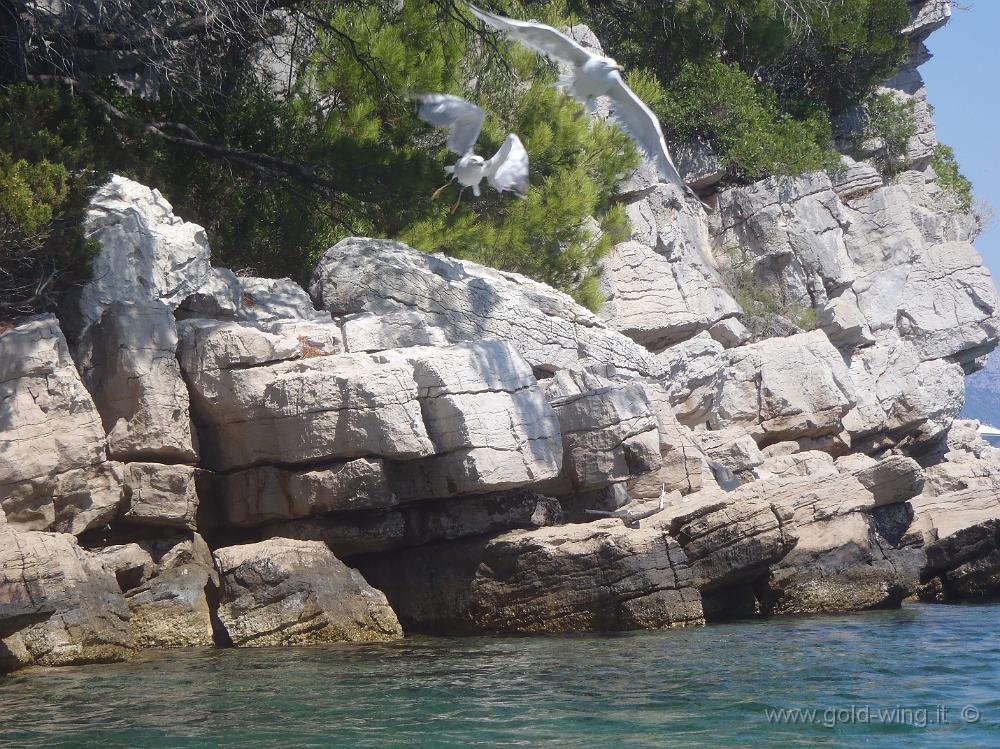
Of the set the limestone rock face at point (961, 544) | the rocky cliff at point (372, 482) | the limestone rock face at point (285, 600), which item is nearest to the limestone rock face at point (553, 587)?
the rocky cliff at point (372, 482)

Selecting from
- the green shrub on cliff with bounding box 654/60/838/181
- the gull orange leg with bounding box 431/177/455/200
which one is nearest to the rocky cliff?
the gull orange leg with bounding box 431/177/455/200

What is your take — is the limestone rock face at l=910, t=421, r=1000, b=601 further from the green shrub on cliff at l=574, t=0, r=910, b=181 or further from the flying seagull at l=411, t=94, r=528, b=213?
the green shrub on cliff at l=574, t=0, r=910, b=181

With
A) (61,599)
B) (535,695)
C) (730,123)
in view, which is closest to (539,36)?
(535,695)

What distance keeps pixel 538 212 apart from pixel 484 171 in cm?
326

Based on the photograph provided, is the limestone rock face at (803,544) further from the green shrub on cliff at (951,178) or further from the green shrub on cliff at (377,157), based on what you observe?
the green shrub on cliff at (951,178)

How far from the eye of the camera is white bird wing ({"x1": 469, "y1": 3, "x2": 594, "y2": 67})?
818 centimetres

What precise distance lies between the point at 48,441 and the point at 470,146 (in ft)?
15.5

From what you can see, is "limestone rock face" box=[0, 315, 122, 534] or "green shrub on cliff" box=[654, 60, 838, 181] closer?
"limestone rock face" box=[0, 315, 122, 534]

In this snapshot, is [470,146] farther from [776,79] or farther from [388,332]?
[776,79]

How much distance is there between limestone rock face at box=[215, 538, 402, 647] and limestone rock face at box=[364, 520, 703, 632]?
2.59 feet

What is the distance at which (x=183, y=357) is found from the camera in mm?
9227

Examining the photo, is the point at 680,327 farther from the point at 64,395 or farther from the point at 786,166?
the point at 64,395

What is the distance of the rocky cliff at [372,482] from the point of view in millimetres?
8367

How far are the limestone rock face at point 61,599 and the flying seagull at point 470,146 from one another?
16.3ft
